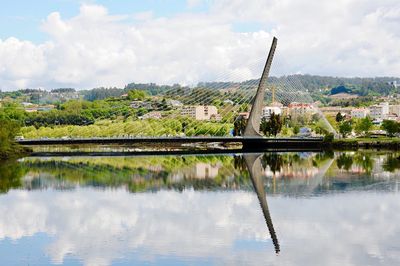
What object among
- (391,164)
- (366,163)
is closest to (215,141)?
(366,163)

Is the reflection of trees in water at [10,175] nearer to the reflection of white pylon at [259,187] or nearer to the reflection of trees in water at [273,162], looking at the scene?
the reflection of white pylon at [259,187]

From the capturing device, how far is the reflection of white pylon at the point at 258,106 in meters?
41.5

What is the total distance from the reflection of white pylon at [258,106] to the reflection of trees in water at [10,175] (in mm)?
14944

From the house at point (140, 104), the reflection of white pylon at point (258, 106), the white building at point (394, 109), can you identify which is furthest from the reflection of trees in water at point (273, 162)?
the white building at point (394, 109)

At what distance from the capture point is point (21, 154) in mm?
38000

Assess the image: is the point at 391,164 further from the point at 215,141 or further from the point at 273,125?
the point at 273,125

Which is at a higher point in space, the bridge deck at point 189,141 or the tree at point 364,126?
the tree at point 364,126

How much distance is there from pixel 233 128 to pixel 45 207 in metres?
31.8

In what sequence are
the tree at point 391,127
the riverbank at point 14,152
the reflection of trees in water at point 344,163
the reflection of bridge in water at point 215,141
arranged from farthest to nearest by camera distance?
the tree at point 391,127 → the reflection of bridge in water at point 215,141 → the riverbank at point 14,152 → the reflection of trees in water at point 344,163

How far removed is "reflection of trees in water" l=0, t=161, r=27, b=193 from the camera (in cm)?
2171

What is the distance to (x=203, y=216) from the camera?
15.2m

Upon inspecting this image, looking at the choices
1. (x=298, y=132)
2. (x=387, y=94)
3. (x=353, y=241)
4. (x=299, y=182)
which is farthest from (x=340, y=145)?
(x=387, y=94)

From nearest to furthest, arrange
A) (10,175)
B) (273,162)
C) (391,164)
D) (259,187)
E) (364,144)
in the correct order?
(259,187) < (10,175) < (391,164) < (273,162) < (364,144)

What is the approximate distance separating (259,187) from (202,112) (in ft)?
107
